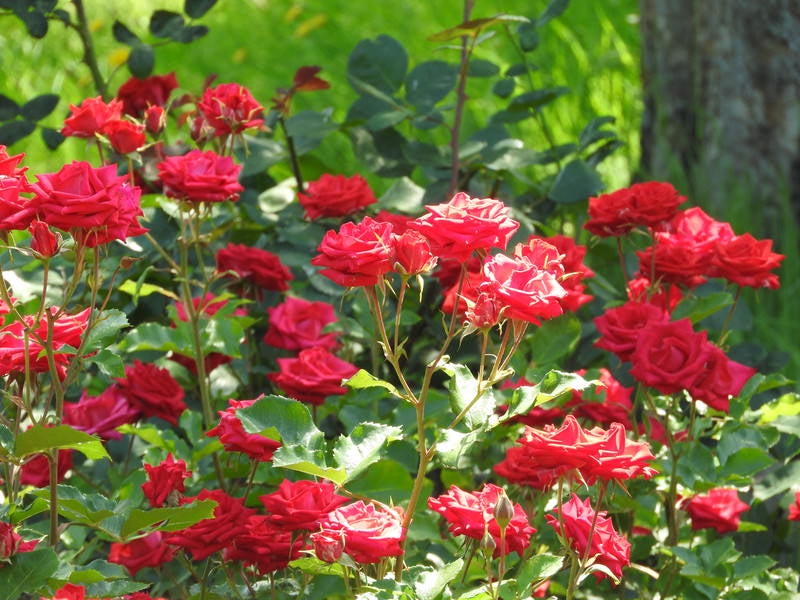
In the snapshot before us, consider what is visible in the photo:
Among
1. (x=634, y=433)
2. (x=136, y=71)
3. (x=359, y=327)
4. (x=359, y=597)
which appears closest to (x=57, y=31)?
(x=136, y=71)

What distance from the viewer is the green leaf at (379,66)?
228 centimetres

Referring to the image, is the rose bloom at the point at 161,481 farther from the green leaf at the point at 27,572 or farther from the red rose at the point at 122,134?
the red rose at the point at 122,134

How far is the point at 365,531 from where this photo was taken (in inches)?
43.2

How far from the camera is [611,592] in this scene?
1.72 m

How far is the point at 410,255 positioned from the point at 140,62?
4.33 feet

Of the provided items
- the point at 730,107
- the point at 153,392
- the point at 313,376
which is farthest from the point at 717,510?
the point at 730,107

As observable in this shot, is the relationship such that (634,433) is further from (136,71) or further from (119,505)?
(136,71)

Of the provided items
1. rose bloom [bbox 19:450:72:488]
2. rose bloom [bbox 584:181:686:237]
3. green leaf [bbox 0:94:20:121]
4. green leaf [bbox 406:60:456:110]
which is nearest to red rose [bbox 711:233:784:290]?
rose bloom [bbox 584:181:686:237]

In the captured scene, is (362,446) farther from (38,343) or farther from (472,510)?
(38,343)

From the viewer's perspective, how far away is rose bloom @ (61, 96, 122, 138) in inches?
61.3

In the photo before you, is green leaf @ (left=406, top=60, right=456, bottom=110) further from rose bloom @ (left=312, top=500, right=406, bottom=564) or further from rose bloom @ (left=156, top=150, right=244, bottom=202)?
rose bloom @ (left=312, top=500, right=406, bottom=564)

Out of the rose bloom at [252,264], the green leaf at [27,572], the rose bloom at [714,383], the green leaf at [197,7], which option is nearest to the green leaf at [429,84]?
the green leaf at [197,7]

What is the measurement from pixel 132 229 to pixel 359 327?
2.07 ft

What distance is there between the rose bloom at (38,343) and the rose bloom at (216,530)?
0.23m
